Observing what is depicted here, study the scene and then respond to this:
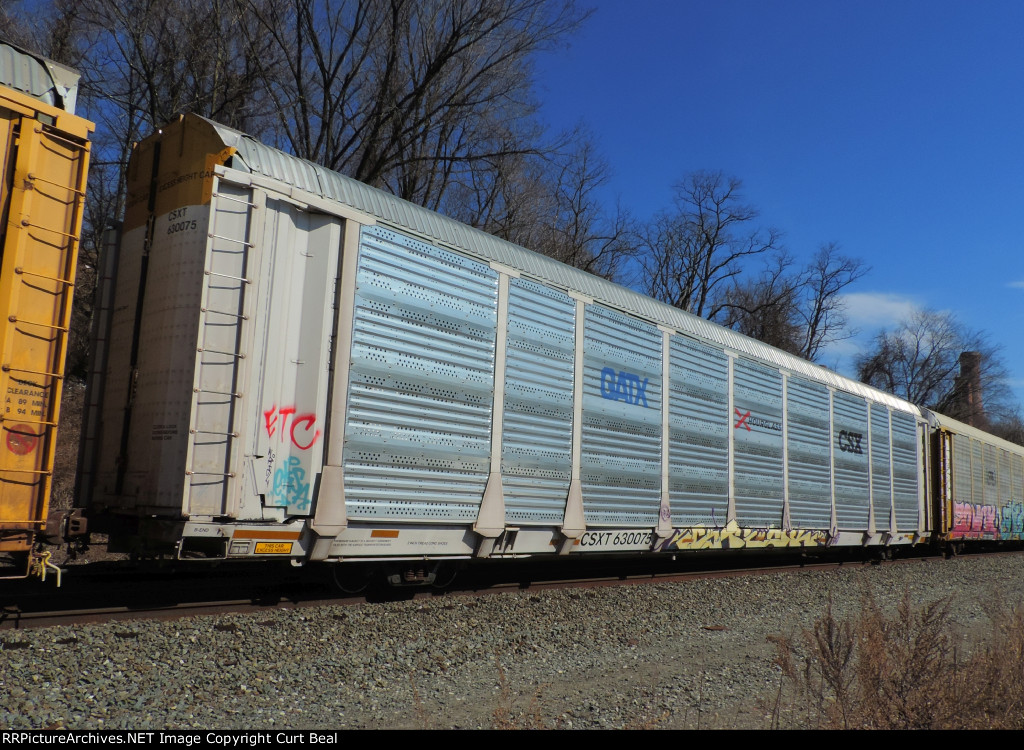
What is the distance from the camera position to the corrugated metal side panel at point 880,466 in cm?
1642

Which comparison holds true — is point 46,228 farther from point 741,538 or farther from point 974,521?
point 974,521

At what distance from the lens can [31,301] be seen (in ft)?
17.6

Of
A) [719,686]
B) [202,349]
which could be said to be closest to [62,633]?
[202,349]

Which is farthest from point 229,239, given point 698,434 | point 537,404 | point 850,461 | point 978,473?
point 978,473

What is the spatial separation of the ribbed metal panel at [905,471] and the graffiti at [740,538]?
4033 millimetres

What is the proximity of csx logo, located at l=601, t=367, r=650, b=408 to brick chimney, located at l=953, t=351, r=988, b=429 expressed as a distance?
2167 inches

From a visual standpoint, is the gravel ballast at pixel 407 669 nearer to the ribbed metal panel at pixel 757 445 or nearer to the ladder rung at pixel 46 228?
the ladder rung at pixel 46 228

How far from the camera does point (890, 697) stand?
188 inches

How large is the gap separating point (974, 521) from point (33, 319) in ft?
77.2

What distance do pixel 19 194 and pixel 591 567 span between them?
10.0m

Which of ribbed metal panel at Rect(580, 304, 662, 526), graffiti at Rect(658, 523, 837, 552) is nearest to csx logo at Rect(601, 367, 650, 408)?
ribbed metal panel at Rect(580, 304, 662, 526)

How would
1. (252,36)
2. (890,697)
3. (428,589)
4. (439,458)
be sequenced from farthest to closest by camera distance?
(252,36) → (428,589) → (439,458) → (890,697)

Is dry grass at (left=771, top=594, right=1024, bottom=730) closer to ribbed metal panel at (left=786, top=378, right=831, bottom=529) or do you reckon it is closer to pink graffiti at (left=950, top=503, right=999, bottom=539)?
ribbed metal panel at (left=786, top=378, right=831, bottom=529)

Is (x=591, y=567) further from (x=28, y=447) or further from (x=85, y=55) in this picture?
(x=85, y=55)
